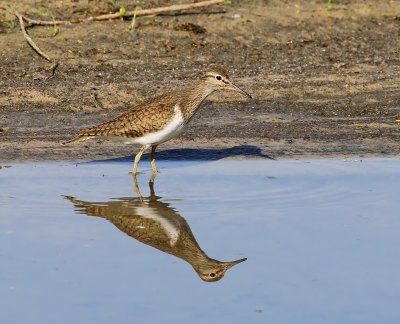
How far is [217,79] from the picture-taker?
40.1ft

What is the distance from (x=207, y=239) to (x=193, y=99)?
278 centimetres

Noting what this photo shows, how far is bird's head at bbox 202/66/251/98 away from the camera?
12.2 m

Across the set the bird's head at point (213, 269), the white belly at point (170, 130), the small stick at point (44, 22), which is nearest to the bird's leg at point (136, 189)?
the white belly at point (170, 130)

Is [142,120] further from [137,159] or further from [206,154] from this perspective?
[206,154]

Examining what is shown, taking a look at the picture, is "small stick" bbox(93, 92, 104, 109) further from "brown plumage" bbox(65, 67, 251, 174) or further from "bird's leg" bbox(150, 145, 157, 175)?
"bird's leg" bbox(150, 145, 157, 175)

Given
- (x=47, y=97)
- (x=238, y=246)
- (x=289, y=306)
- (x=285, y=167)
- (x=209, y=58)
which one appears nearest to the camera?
(x=289, y=306)

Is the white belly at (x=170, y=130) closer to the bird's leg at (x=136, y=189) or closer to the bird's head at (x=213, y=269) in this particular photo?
the bird's leg at (x=136, y=189)

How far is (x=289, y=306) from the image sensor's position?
310 inches

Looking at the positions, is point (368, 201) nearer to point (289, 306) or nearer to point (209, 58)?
point (289, 306)

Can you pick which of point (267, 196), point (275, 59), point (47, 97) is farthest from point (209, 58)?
point (267, 196)

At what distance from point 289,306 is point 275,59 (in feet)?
26.5

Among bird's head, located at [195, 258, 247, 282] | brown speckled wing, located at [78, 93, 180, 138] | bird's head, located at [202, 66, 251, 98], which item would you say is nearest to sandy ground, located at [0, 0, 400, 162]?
brown speckled wing, located at [78, 93, 180, 138]

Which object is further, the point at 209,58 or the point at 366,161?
the point at 209,58

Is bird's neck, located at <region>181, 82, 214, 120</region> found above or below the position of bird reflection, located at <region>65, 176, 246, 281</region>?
above
